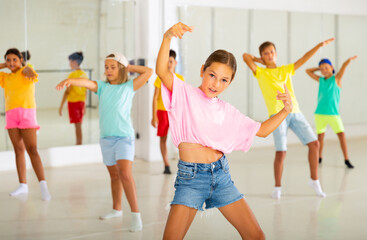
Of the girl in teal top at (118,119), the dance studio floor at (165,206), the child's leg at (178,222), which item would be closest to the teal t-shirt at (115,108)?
the girl in teal top at (118,119)

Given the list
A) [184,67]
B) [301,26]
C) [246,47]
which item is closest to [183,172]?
[184,67]

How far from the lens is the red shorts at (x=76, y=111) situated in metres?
7.04

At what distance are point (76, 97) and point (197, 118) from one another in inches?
179

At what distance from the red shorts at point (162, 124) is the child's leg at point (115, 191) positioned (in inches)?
73.1

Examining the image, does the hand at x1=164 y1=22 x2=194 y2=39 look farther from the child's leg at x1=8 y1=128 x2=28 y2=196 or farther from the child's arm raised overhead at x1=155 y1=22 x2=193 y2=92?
the child's leg at x1=8 y1=128 x2=28 y2=196

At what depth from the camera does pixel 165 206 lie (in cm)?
490

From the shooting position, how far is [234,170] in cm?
669

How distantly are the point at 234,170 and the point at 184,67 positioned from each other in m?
1.94

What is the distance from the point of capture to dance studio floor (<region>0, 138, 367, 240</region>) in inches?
163

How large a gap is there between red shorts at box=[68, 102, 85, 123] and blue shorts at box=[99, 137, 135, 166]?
2.86 m

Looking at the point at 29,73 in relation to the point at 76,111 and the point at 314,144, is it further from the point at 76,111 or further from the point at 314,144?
the point at 314,144

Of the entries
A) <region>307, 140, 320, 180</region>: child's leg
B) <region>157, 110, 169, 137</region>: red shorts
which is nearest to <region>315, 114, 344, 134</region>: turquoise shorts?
<region>307, 140, 320, 180</region>: child's leg

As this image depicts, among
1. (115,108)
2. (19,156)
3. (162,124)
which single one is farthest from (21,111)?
(162,124)

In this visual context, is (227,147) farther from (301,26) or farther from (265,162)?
(301,26)
